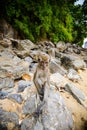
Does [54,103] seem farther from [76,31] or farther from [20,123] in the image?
[76,31]

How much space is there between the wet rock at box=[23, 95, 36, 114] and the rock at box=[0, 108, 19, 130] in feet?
1.31

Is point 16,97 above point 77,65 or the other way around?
the other way around

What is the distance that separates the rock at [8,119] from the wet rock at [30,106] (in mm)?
398

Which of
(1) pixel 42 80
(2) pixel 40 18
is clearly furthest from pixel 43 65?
(2) pixel 40 18

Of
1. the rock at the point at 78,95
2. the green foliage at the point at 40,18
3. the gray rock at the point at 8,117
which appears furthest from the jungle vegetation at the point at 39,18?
the gray rock at the point at 8,117

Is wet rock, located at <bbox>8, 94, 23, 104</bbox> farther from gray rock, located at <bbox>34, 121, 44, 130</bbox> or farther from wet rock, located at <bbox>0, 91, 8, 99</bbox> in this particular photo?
gray rock, located at <bbox>34, 121, 44, 130</bbox>

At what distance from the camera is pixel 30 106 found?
20.5 feet

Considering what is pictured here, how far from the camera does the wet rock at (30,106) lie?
19.9ft

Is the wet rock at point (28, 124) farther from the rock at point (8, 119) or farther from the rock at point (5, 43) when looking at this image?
the rock at point (5, 43)

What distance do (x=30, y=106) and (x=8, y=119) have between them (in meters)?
0.87

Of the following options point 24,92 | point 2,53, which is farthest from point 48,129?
point 2,53

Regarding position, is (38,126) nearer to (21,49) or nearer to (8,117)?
(8,117)

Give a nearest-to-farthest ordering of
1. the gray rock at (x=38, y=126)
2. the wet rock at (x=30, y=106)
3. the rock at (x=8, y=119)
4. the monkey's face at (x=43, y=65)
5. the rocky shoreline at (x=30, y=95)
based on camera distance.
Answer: the gray rock at (x=38, y=126), the rocky shoreline at (x=30, y=95), the rock at (x=8, y=119), the wet rock at (x=30, y=106), the monkey's face at (x=43, y=65)

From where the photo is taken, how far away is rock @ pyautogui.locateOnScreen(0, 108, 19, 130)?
541 cm
